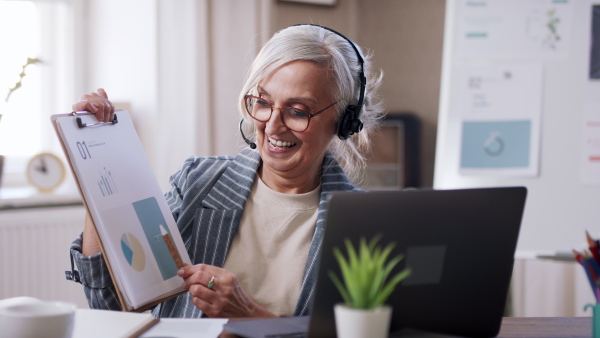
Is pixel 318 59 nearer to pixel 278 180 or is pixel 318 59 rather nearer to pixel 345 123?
pixel 345 123

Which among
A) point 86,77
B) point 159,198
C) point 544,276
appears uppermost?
point 86,77

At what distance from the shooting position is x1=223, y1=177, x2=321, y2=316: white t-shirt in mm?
1598

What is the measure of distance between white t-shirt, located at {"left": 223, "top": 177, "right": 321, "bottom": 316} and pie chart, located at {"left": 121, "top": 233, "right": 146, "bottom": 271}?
312 millimetres

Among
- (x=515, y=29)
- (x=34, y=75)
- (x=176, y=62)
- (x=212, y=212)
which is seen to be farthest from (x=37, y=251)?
(x=515, y=29)

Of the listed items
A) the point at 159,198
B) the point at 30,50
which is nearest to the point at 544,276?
the point at 159,198

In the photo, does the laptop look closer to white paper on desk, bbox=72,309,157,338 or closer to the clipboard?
white paper on desk, bbox=72,309,157,338

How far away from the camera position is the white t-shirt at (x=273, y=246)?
160 centimetres

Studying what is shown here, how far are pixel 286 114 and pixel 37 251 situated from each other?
1.64 m

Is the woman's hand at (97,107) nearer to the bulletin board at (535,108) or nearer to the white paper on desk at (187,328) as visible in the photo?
the white paper on desk at (187,328)

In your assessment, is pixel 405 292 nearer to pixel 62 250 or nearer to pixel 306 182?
pixel 306 182

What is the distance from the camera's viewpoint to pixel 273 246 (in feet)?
5.41

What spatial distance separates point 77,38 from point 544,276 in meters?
2.28

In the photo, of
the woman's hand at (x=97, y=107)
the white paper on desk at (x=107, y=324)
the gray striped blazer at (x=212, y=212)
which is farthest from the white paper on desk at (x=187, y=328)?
the woman's hand at (x=97, y=107)

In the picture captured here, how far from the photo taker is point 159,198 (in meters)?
1.46
